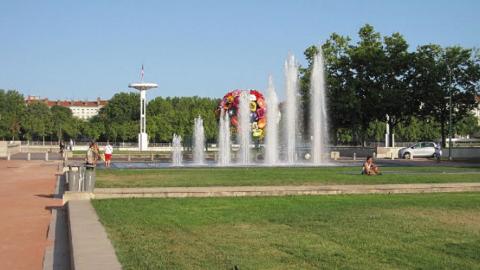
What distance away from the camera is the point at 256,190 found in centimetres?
1697

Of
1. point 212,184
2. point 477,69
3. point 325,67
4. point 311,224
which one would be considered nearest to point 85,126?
point 325,67

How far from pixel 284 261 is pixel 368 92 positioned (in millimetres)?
48516

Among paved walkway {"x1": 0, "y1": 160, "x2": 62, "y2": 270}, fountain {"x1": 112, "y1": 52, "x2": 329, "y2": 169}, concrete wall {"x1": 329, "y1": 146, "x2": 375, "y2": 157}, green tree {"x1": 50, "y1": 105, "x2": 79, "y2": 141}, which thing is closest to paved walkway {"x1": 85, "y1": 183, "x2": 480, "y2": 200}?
paved walkway {"x1": 0, "y1": 160, "x2": 62, "y2": 270}

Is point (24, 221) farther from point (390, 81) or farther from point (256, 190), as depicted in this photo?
point (390, 81)

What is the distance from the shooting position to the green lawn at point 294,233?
25.4 feet

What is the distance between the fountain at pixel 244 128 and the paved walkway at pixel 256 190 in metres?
21.4

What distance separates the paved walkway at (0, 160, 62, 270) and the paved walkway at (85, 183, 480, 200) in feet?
4.82

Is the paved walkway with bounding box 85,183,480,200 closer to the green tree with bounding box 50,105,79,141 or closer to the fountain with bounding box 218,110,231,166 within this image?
the fountain with bounding box 218,110,231,166

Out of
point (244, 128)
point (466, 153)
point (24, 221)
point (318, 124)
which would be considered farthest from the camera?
point (466, 153)

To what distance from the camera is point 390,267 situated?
735cm

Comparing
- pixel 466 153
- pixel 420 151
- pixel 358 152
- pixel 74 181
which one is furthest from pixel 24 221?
pixel 358 152

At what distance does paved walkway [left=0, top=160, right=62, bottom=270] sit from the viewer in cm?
926

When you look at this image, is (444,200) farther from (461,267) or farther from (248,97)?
(248,97)

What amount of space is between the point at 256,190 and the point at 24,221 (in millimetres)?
6438
